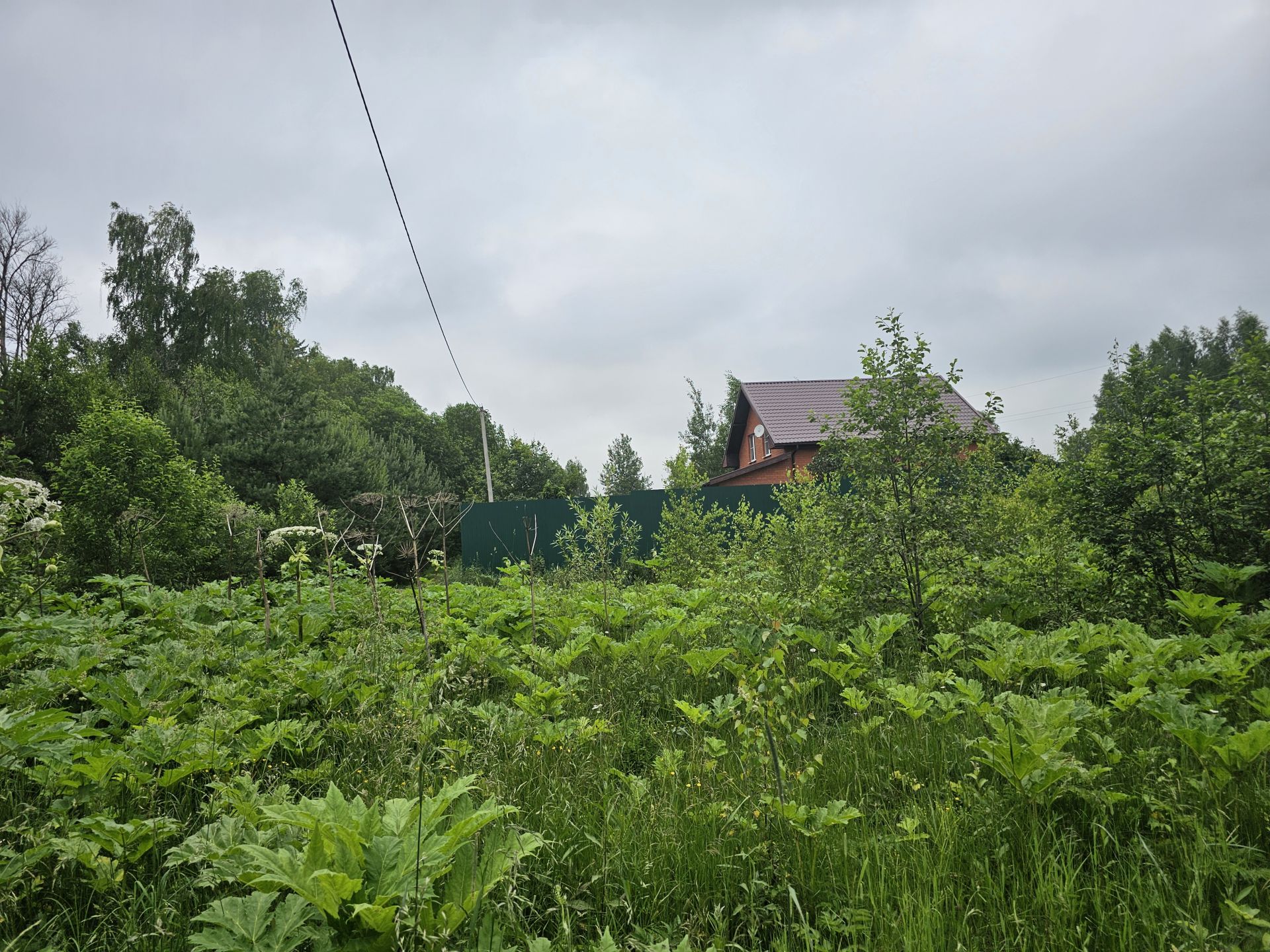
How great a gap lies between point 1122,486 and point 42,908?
18.8ft

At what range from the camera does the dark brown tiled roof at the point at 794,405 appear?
19859mm

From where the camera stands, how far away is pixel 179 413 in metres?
15.9

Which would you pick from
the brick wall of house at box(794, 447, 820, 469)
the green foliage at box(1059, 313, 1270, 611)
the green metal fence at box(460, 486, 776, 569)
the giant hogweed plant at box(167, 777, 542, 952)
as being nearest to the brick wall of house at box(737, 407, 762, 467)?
the brick wall of house at box(794, 447, 820, 469)

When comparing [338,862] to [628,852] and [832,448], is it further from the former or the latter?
[832,448]

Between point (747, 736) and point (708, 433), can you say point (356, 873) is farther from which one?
point (708, 433)

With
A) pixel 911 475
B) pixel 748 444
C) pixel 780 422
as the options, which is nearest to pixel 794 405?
pixel 780 422

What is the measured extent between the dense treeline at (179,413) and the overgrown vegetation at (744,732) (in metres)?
4.32

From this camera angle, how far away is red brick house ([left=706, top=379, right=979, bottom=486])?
19.6 metres

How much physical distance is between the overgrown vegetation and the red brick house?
1408 cm

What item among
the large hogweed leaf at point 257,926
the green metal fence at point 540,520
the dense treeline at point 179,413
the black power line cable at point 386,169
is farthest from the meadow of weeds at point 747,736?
the green metal fence at point 540,520

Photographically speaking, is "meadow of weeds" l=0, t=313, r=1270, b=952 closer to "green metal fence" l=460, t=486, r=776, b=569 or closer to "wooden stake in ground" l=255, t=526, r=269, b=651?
"wooden stake in ground" l=255, t=526, r=269, b=651

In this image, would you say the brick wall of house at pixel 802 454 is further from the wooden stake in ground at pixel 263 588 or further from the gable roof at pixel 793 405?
the wooden stake in ground at pixel 263 588

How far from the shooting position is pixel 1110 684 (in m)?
2.88

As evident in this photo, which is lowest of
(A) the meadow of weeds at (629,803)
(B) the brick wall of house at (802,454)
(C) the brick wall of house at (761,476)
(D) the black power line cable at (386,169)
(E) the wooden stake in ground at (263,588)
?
(A) the meadow of weeds at (629,803)
